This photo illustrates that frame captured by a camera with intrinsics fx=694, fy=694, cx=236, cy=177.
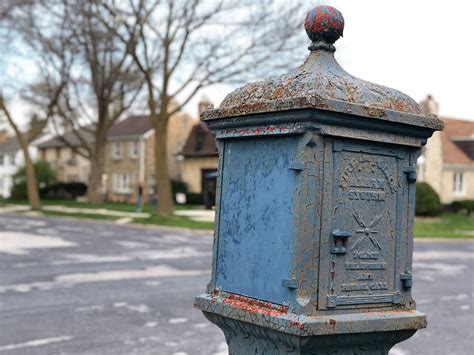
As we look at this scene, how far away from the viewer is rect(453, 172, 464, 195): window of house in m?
47.8

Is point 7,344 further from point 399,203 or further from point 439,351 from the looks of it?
point 399,203

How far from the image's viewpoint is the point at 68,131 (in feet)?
218

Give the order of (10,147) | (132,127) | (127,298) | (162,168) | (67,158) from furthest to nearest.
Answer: (10,147) → (67,158) → (132,127) → (162,168) → (127,298)

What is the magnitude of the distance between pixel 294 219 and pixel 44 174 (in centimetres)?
5453

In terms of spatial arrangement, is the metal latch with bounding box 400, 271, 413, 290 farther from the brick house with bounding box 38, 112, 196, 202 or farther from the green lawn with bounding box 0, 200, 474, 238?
the brick house with bounding box 38, 112, 196, 202

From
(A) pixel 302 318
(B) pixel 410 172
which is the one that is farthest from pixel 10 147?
(A) pixel 302 318

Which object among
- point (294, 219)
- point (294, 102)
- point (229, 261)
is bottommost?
point (229, 261)

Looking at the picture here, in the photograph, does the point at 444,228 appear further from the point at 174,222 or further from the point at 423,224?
the point at 174,222

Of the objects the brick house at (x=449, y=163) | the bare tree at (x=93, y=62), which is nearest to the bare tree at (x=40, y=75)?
the bare tree at (x=93, y=62)

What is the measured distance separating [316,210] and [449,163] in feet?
153

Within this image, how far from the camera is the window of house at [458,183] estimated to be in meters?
47.8

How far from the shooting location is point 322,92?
2898mm

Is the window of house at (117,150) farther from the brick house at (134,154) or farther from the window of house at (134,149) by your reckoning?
the window of house at (134,149)

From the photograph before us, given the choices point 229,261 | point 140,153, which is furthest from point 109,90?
point 229,261
